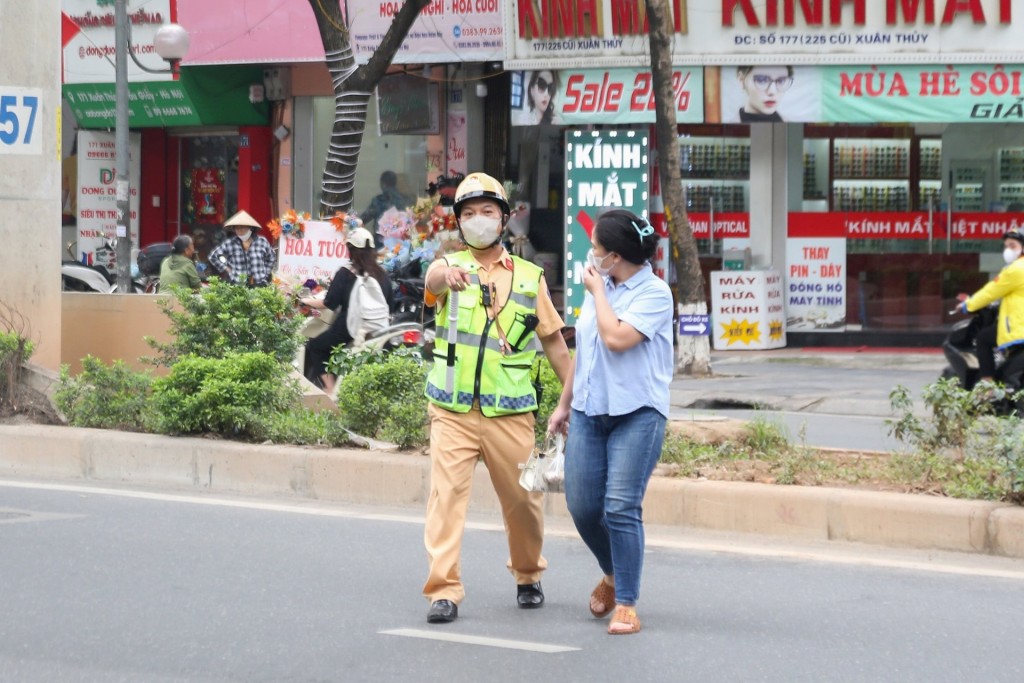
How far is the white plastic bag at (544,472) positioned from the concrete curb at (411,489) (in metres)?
2.08

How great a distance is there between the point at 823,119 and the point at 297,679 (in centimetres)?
1533

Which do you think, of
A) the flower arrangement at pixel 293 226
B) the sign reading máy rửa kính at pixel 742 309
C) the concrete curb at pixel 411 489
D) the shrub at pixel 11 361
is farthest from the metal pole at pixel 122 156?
the concrete curb at pixel 411 489

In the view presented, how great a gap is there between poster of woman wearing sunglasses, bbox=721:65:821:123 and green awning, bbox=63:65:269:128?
8.01 metres

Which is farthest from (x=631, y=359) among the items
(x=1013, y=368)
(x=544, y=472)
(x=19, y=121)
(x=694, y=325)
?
(x=694, y=325)

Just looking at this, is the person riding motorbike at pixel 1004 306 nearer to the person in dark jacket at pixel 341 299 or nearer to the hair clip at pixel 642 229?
the person in dark jacket at pixel 341 299

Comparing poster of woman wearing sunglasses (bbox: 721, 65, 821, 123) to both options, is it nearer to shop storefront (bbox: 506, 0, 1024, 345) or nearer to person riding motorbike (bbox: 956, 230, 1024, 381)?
shop storefront (bbox: 506, 0, 1024, 345)

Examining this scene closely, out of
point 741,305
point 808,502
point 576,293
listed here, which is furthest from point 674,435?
point 741,305

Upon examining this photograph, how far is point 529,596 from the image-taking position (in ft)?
21.4

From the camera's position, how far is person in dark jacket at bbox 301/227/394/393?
12.4 meters

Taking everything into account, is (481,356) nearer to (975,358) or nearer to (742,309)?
(975,358)

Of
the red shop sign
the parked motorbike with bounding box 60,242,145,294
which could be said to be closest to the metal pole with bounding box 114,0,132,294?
the parked motorbike with bounding box 60,242,145,294

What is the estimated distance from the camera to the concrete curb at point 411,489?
751 cm

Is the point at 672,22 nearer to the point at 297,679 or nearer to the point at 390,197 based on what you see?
the point at 390,197

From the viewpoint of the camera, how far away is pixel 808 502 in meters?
7.80
